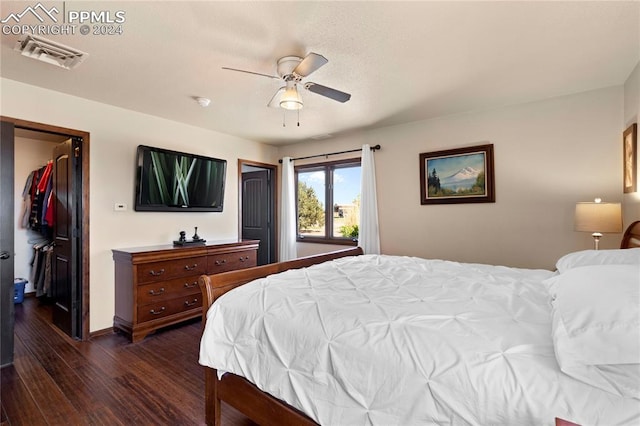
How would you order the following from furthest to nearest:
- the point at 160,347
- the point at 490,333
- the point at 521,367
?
the point at 160,347
the point at 490,333
the point at 521,367

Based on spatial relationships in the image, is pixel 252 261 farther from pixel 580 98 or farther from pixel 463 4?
pixel 580 98

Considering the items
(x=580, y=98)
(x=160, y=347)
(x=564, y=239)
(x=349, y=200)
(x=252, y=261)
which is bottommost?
(x=160, y=347)

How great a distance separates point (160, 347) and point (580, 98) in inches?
188

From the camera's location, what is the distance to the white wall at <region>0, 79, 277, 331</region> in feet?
9.30

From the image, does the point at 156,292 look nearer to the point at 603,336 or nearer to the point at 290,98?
the point at 290,98

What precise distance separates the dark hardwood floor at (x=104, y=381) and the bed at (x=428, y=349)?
1.55ft

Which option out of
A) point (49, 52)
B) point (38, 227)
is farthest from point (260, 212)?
point (49, 52)

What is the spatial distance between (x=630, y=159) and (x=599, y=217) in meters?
0.57

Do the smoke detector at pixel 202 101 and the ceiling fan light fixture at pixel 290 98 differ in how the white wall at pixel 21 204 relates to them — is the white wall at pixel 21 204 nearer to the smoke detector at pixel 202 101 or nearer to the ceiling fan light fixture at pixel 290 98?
A: the smoke detector at pixel 202 101

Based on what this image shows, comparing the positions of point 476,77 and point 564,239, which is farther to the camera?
point 564,239

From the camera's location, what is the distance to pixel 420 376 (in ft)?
Result: 3.43

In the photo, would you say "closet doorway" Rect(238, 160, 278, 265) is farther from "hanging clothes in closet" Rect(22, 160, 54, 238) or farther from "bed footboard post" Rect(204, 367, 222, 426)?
"bed footboard post" Rect(204, 367, 222, 426)

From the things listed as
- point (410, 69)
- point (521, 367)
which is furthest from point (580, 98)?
point (521, 367)

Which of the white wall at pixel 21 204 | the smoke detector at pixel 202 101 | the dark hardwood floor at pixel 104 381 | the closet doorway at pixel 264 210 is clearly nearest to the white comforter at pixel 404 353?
the dark hardwood floor at pixel 104 381
